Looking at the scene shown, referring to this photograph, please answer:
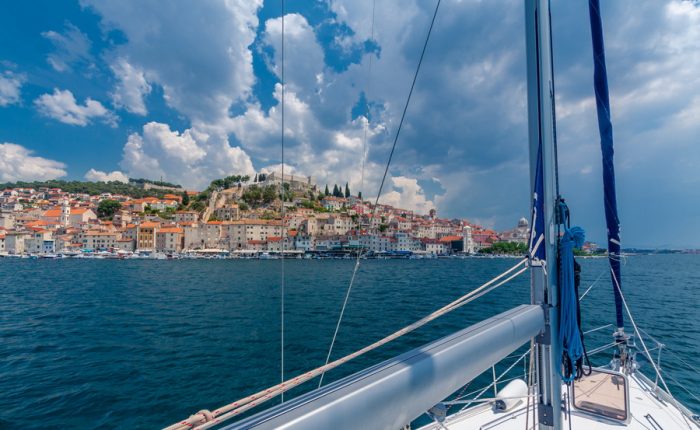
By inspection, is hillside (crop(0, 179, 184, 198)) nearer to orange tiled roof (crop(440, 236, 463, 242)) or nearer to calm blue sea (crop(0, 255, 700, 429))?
orange tiled roof (crop(440, 236, 463, 242))

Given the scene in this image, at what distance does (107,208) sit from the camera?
261 ft

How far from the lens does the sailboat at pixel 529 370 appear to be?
720 millimetres

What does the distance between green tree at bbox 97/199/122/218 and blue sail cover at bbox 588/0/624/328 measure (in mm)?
97846

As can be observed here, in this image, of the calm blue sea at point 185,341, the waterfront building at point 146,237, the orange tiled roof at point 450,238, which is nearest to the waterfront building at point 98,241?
the waterfront building at point 146,237

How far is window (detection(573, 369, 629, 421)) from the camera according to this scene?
10.3ft

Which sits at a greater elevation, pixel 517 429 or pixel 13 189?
pixel 13 189

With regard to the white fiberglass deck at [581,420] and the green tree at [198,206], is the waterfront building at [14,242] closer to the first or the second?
the green tree at [198,206]

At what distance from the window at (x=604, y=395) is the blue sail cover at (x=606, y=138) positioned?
56.8 inches

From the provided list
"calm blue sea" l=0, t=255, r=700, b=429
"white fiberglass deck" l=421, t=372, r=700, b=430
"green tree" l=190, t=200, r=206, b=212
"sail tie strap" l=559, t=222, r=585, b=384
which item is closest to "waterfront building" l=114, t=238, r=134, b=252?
"green tree" l=190, t=200, r=206, b=212

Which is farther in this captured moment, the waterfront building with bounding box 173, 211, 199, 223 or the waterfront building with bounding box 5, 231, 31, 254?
the waterfront building with bounding box 173, 211, 199, 223

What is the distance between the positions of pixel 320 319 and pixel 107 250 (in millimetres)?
69589

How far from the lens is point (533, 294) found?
1.65 meters

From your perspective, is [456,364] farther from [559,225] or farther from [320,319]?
[320,319]

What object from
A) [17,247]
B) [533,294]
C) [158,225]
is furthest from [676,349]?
[17,247]
